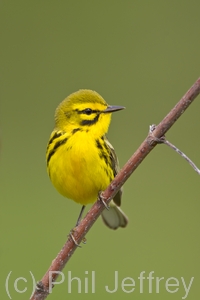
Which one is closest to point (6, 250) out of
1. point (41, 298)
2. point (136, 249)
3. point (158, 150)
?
point (136, 249)

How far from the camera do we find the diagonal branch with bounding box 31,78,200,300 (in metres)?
2.79

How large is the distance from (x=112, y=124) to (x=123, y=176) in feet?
17.6

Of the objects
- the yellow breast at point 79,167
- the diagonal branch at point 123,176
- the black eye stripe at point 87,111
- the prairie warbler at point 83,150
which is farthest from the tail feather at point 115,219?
the diagonal branch at point 123,176

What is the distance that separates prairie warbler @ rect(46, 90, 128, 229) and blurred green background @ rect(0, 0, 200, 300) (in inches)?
66.7

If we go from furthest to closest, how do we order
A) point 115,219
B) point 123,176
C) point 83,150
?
point 115,219 < point 83,150 < point 123,176

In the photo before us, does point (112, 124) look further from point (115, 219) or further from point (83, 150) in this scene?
point (83, 150)

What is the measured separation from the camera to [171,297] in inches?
252

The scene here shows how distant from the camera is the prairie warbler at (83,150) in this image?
13.7 ft

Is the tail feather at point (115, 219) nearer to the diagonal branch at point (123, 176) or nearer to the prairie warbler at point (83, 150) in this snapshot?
the prairie warbler at point (83, 150)

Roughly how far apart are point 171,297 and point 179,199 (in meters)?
1.75

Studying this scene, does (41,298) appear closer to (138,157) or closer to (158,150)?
(138,157)

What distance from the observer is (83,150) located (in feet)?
13.7

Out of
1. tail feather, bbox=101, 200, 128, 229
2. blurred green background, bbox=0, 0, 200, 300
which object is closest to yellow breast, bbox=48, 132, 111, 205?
tail feather, bbox=101, 200, 128, 229

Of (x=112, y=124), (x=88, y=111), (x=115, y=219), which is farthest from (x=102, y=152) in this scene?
(x=112, y=124)
